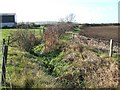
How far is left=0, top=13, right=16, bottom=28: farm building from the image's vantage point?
246 feet

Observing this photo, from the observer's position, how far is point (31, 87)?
48.9ft

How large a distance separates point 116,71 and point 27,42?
48.3 feet

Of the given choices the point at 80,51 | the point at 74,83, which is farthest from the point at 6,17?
the point at 74,83

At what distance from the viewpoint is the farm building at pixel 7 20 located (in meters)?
75.0

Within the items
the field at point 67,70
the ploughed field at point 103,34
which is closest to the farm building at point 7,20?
the ploughed field at point 103,34

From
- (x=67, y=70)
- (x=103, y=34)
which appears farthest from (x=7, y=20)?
(x=67, y=70)

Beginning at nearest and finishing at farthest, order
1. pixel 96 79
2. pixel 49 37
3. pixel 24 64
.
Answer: pixel 96 79 < pixel 24 64 < pixel 49 37

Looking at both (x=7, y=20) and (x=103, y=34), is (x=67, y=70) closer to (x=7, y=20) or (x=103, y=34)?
(x=103, y=34)

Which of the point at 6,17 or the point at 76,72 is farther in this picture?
the point at 6,17

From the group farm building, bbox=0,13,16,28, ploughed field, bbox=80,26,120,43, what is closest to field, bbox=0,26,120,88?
ploughed field, bbox=80,26,120,43

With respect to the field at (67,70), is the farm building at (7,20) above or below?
above

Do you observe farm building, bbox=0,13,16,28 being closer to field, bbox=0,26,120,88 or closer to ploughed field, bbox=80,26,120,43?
ploughed field, bbox=80,26,120,43

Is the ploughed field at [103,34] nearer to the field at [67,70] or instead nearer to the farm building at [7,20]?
the field at [67,70]

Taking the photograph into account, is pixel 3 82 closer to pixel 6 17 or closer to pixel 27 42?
pixel 27 42
